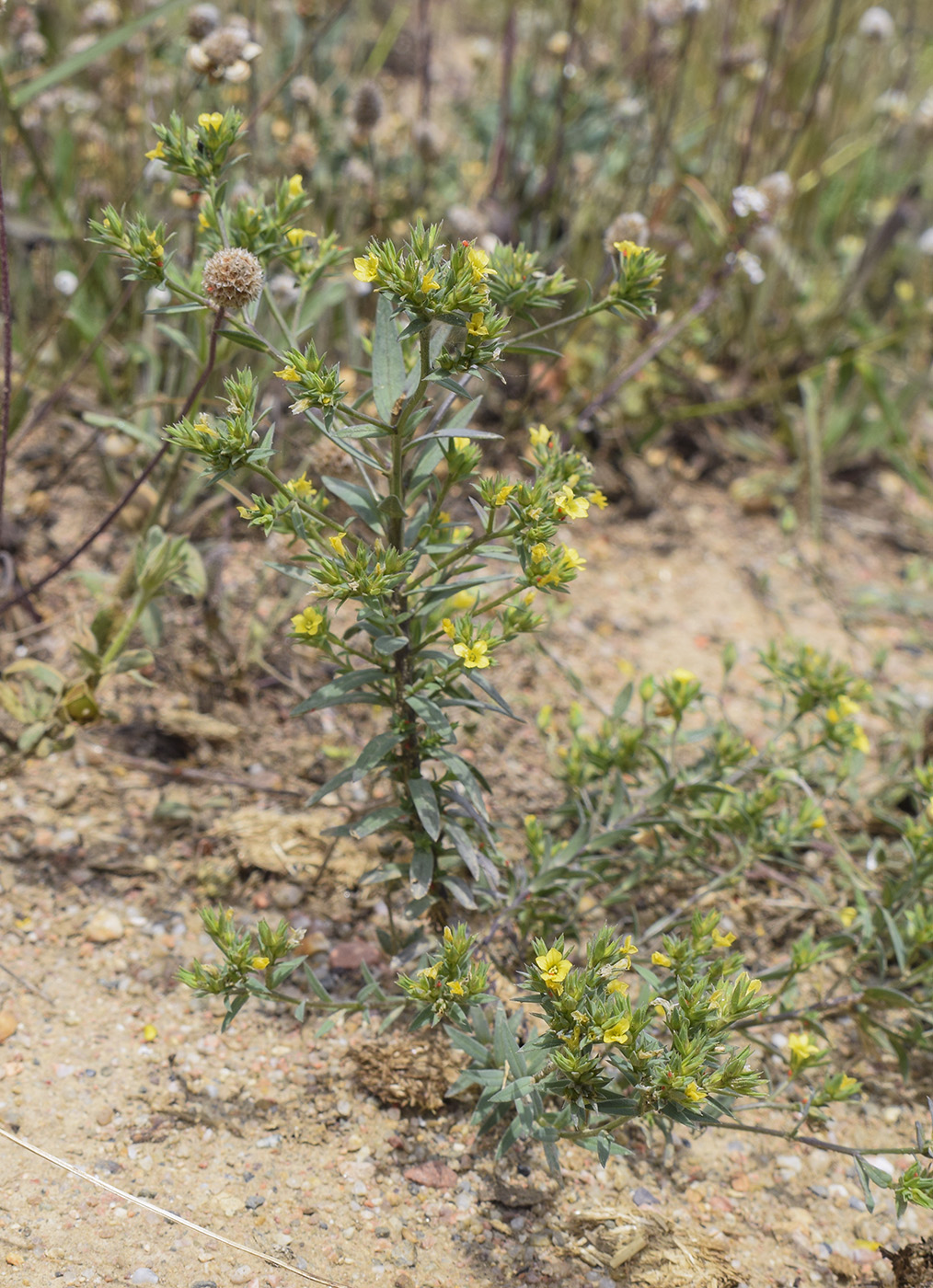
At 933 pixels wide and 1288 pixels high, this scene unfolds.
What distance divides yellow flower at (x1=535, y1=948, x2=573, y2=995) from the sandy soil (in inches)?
16.6

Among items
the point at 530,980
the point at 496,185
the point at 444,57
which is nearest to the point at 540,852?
the point at 530,980

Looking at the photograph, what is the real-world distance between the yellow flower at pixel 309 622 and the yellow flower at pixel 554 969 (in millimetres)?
554

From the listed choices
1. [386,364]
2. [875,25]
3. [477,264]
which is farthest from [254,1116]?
[875,25]

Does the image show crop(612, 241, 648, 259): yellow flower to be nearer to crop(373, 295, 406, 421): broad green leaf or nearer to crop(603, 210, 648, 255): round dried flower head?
crop(373, 295, 406, 421): broad green leaf

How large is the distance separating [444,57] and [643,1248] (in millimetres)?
6236

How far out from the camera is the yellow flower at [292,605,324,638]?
147 cm

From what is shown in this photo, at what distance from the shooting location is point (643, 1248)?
1.48 metres

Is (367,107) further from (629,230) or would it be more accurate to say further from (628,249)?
(628,249)

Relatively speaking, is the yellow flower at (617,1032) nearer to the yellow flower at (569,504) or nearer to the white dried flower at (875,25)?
the yellow flower at (569,504)

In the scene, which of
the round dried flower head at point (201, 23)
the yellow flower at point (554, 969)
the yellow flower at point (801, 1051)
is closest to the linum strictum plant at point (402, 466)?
the yellow flower at point (554, 969)

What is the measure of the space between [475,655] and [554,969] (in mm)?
426

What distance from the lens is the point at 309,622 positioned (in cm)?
148

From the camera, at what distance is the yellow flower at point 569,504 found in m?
1.40

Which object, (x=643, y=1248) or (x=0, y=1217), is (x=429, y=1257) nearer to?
(x=643, y=1248)
